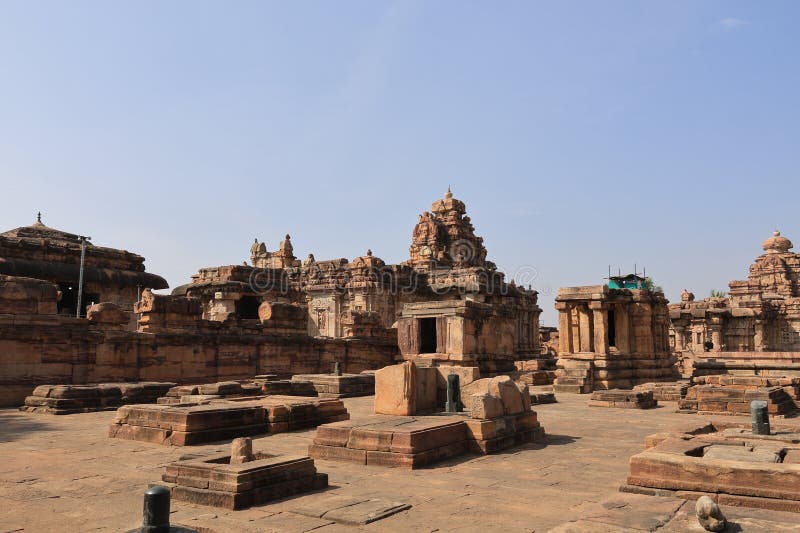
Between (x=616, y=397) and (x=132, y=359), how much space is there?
1141cm

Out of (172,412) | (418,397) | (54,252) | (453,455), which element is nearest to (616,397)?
(418,397)

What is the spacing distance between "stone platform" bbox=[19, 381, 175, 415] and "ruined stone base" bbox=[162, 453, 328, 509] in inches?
276

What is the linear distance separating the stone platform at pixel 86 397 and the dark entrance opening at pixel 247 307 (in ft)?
45.6

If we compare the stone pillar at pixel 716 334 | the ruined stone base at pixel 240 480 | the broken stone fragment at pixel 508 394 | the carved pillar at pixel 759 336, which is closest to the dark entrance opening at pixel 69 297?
the broken stone fragment at pixel 508 394

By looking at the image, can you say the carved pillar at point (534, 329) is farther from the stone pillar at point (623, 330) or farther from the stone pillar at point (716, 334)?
the stone pillar at point (716, 334)

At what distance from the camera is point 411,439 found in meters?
6.91

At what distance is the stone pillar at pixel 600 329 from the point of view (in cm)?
1975

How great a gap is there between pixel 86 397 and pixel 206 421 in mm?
4731

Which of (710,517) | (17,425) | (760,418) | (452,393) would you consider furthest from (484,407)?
(17,425)

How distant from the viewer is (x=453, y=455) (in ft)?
24.8

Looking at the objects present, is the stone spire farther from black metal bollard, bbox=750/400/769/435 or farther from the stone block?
black metal bollard, bbox=750/400/769/435

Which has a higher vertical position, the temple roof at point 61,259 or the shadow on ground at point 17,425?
the temple roof at point 61,259

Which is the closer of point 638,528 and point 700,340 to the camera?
point 638,528

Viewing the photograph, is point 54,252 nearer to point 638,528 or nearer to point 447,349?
point 447,349
